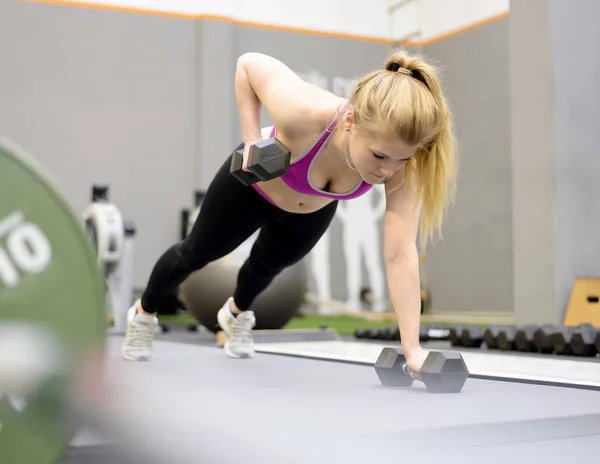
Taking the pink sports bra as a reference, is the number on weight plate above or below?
below

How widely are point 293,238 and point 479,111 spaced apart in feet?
16.0

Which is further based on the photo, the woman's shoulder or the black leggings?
the black leggings

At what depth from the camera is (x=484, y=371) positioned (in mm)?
2041

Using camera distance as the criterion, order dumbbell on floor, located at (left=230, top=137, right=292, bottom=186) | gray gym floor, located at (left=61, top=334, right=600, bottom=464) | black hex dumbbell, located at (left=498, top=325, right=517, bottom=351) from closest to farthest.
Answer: gray gym floor, located at (left=61, top=334, right=600, bottom=464) < dumbbell on floor, located at (left=230, top=137, right=292, bottom=186) < black hex dumbbell, located at (left=498, top=325, right=517, bottom=351)

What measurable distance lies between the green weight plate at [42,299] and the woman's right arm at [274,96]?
3.34 ft

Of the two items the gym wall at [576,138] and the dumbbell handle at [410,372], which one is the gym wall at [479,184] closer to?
the gym wall at [576,138]

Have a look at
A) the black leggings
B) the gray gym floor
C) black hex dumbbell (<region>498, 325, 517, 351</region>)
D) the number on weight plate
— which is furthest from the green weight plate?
black hex dumbbell (<region>498, 325, 517, 351</region>)

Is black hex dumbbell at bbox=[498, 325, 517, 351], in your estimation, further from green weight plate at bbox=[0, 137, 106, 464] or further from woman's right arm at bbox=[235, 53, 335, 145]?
green weight plate at bbox=[0, 137, 106, 464]

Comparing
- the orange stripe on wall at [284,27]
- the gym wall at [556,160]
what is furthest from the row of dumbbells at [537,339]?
the orange stripe on wall at [284,27]

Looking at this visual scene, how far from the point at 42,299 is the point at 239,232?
53.3 inches

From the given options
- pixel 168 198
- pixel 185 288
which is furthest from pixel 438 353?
pixel 168 198

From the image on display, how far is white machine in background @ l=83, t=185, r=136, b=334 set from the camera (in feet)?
13.2

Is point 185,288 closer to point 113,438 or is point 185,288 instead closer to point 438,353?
point 438,353

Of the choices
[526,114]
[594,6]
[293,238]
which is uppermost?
[594,6]
